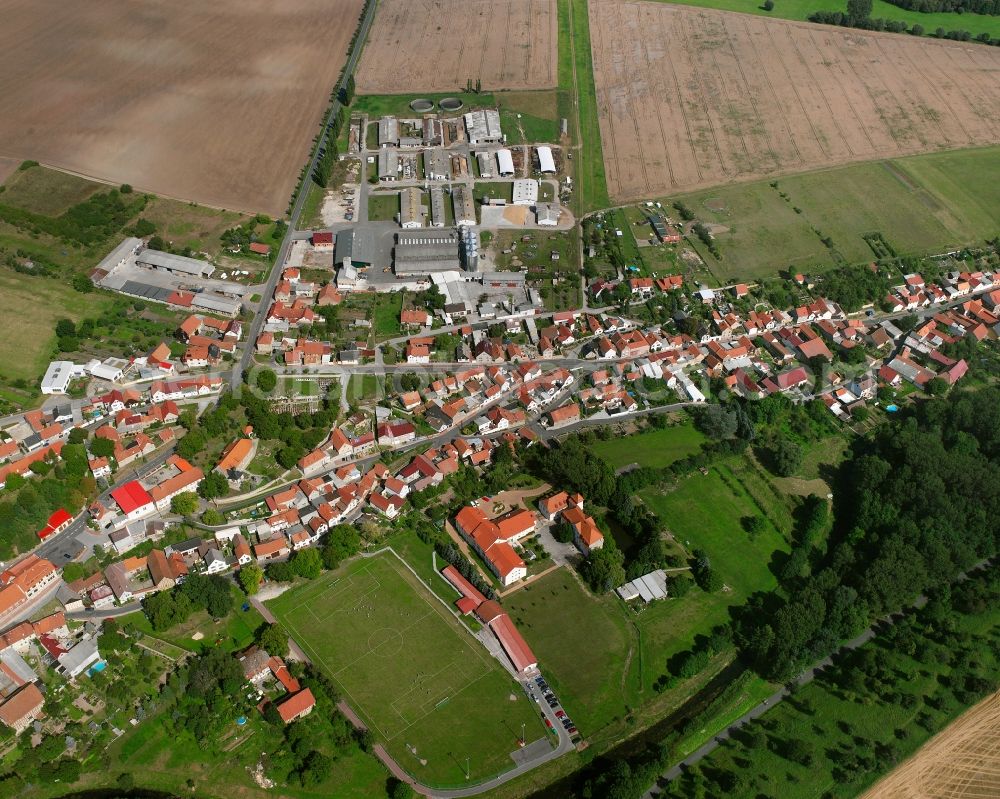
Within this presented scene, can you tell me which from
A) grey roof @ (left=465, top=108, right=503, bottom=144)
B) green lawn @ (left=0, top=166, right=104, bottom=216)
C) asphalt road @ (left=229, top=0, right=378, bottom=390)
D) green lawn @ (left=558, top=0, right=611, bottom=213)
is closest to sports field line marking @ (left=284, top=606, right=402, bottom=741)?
asphalt road @ (left=229, top=0, right=378, bottom=390)

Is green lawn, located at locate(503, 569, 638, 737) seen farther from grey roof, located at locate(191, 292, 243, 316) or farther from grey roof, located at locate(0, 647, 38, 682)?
grey roof, located at locate(191, 292, 243, 316)

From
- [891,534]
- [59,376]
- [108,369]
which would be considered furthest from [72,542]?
[891,534]

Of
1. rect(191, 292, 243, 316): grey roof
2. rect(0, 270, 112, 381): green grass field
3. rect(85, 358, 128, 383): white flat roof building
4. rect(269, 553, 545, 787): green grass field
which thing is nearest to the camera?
rect(269, 553, 545, 787): green grass field

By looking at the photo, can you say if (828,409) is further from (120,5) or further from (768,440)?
(120,5)

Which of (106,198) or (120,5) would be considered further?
(120,5)

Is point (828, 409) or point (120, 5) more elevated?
point (120, 5)

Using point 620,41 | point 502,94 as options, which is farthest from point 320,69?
point 620,41

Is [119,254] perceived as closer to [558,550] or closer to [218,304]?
[218,304]
